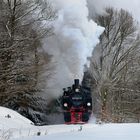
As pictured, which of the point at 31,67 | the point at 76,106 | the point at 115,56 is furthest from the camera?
the point at 115,56

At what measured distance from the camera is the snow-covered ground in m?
9.11

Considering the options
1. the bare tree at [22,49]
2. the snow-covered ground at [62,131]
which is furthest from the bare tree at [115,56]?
the snow-covered ground at [62,131]

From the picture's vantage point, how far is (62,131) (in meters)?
11.9

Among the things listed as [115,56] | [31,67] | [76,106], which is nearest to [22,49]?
[31,67]

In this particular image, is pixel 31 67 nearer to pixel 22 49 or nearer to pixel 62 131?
pixel 22 49

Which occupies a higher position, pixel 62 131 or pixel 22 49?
pixel 22 49

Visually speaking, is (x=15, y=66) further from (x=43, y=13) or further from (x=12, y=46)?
(x=43, y=13)

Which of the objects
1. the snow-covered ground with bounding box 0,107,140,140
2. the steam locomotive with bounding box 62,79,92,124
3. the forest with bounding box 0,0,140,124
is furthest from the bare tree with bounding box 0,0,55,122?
the snow-covered ground with bounding box 0,107,140,140

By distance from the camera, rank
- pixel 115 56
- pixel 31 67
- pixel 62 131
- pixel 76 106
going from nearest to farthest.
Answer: pixel 62 131 < pixel 76 106 < pixel 31 67 < pixel 115 56

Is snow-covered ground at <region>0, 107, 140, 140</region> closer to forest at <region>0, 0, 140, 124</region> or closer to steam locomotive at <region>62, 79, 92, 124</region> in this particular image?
steam locomotive at <region>62, 79, 92, 124</region>

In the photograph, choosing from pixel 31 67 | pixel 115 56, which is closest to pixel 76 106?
pixel 31 67

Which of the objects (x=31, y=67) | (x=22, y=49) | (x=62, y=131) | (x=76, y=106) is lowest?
(x=62, y=131)

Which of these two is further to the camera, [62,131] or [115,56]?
[115,56]

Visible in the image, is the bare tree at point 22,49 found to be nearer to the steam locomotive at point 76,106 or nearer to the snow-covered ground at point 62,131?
the steam locomotive at point 76,106
